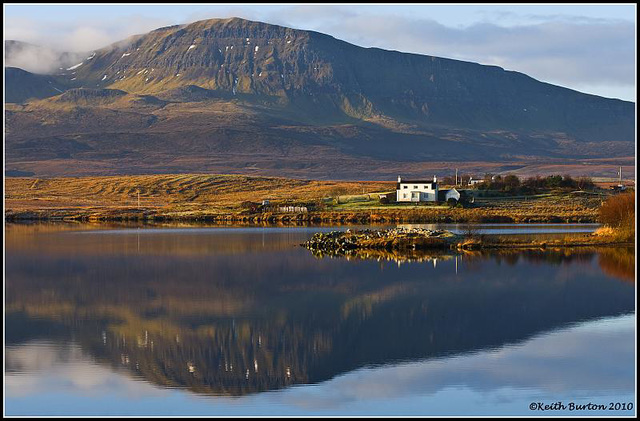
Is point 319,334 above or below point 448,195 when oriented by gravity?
below

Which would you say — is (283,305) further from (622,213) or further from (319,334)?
(622,213)

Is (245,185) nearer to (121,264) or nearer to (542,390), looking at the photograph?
(121,264)

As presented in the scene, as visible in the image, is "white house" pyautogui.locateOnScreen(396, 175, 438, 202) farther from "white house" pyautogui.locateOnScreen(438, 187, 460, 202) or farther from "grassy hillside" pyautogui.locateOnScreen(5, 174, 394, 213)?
"grassy hillside" pyautogui.locateOnScreen(5, 174, 394, 213)

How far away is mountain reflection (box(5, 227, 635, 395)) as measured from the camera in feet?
68.4

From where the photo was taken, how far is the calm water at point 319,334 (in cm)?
1781

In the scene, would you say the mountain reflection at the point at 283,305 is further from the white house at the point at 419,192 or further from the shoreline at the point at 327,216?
the white house at the point at 419,192

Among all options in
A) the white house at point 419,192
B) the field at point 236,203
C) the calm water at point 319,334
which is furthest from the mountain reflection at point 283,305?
the white house at point 419,192

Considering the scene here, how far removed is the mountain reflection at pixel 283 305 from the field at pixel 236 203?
91.5ft

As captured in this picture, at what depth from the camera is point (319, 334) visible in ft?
76.4

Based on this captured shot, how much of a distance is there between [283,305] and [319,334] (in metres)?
4.74

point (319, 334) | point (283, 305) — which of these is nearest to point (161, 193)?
point (283, 305)

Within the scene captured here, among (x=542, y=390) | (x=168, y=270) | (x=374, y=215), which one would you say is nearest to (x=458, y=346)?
(x=542, y=390)

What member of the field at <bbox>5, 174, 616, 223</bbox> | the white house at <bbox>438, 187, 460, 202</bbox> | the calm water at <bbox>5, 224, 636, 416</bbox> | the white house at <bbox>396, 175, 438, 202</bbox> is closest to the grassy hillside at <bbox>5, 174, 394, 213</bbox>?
the field at <bbox>5, 174, 616, 223</bbox>

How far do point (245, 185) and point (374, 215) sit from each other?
165 feet
